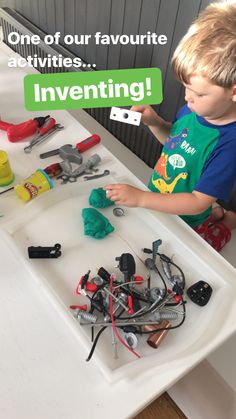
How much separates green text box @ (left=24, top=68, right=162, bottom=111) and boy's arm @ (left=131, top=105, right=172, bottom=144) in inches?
1.7

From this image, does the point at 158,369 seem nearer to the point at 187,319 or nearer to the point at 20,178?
the point at 187,319

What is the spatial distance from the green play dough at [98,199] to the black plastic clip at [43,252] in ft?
0.43

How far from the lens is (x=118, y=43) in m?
1.20

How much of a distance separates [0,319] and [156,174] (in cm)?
54

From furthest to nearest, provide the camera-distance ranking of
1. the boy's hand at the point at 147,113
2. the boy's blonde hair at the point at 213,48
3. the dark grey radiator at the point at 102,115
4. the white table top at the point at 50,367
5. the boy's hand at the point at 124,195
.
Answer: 1. the dark grey radiator at the point at 102,115
2. the boy's hand at the point at 147,113
3. the boy's hand at the point at 124,195
4. the boy's blonde hair at the point at 213,48
5. the white table top at the point at 50,367

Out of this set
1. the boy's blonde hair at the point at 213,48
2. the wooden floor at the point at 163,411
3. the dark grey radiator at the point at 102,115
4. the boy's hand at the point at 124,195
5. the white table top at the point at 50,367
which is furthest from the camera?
the dark grey radiator at the point at 102,115

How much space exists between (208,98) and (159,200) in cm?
22

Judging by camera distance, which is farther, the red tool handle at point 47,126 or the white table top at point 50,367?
the red tool handle at point 47,126

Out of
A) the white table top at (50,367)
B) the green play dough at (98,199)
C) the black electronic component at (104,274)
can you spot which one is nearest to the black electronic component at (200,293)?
the white table top at (50,367)

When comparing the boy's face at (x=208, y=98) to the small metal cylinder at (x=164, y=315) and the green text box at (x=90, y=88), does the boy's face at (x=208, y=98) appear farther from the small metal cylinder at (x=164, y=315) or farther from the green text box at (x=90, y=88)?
the small metal cylinder at (x=164, y=315)

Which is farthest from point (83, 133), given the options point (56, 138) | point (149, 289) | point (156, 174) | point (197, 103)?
point (149, 289)

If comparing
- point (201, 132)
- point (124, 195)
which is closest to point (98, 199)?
point (124, 195)

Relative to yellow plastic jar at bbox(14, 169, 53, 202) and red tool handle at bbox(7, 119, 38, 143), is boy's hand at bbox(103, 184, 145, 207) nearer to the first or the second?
yellow plastic jar at bbox(14, 169, 53, 202)

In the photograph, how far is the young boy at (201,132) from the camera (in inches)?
23.9
